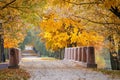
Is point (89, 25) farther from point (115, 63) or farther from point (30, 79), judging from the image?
point (30, 79)

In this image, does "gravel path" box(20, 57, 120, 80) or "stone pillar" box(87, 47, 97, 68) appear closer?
"gravel path" box(20, 57, 120, 80)

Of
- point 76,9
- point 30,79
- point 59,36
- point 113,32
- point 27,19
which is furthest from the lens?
point 59,36

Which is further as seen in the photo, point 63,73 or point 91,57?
point 91,57

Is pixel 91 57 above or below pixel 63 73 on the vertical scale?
above

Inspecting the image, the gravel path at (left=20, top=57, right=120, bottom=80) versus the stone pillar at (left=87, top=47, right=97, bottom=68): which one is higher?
the stone pillar at (left=87, top=47, right=97, bottom=68)

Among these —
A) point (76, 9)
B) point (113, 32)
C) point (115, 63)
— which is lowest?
point (115, 63)

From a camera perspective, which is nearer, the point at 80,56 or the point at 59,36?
the point at 80,56

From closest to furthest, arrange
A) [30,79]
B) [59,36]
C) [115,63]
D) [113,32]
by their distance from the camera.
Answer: [30,79] < [113,32] < [115,63] < [59,36]

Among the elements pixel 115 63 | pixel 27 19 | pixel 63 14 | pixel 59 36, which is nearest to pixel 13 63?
pixel 63 14

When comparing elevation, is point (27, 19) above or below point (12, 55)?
above

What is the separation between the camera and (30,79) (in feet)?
44.4

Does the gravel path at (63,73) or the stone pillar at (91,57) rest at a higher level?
the stone pillar at (91,57)

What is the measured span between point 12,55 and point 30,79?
24.1 ft

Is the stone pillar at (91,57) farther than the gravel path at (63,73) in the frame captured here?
Yes
